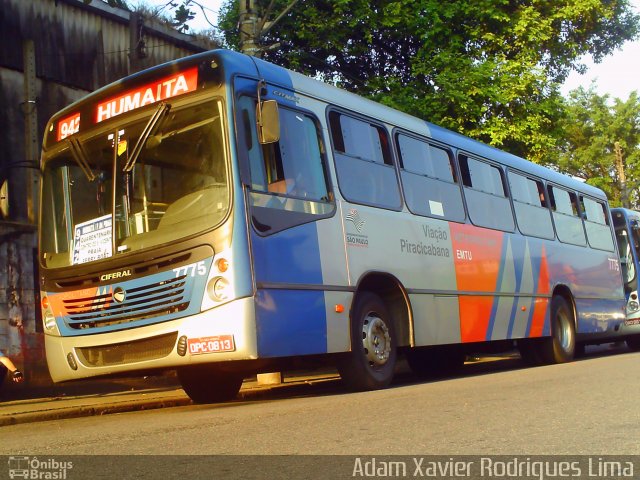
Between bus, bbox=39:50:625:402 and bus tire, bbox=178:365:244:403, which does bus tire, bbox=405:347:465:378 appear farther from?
bus tire, bbox=178:365:244:403

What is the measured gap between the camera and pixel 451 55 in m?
18.2

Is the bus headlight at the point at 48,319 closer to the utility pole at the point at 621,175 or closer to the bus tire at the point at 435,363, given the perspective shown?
the bus tire at the point at 435,363

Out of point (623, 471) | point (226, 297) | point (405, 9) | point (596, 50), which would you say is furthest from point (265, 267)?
point (596, 50)

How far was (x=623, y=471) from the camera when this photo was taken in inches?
170

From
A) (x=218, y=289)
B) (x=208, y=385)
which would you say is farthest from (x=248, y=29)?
(x=218, y=289)

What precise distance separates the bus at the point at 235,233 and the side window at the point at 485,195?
1234 millimetres

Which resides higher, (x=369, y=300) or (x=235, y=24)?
(x=235, y=24)

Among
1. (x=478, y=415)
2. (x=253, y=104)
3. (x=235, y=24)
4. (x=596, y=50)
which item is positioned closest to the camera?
(x=478, y=415)

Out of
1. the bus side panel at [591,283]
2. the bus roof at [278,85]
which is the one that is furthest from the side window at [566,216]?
the bus roof at [278,85]

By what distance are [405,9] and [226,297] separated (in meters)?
12.6

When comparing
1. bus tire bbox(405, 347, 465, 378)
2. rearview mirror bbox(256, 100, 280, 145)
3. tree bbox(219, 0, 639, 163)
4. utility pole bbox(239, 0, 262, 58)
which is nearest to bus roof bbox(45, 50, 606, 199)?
rearview mirror bbox(256, 100, 280, 145)

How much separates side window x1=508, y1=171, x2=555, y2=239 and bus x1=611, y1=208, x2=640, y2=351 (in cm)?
506

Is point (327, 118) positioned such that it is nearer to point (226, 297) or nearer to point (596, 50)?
point (226, 297)

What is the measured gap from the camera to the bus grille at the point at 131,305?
770 cm
